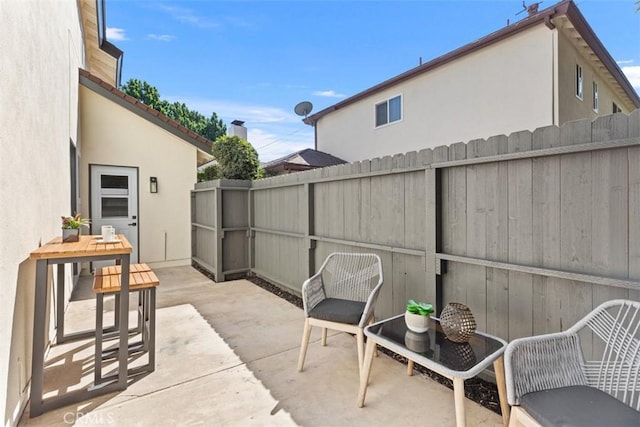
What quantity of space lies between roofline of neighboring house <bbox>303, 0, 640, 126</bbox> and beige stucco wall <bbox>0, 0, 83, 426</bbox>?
774cm

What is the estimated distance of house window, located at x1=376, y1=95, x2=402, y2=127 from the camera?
963cm

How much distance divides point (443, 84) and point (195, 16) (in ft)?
20.3

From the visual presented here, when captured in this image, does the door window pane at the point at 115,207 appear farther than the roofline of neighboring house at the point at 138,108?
Yes

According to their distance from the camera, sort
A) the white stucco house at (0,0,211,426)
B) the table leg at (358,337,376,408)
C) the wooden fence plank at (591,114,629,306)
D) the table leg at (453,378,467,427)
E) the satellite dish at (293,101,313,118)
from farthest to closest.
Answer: the satellite dish at (293,101,313,118) < the table leg at (358,337,376,408) < the white stucco house at (0,0,211,426) < the wooden fence plank at (591,114,629,306) < the table leg at (453,378,467,427)

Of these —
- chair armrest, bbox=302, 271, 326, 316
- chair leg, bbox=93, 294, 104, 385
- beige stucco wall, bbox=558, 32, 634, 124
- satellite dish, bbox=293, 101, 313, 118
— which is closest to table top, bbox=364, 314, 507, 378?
chair armrest, bbox=302, 271, 326, 316

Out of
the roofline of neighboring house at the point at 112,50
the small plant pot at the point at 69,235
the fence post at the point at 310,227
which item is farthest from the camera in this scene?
the roofline of neighboring house at the point at 112,50

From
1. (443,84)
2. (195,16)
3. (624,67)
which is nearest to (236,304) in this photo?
(195,16)

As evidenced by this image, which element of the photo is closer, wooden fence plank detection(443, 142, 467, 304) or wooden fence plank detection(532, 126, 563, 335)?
wooden fence plank detection(532, 126, 563, 335)

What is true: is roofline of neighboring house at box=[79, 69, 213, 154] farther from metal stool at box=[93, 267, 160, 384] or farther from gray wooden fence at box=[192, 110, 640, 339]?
metal stool at box=[93, 267, 160, 384]

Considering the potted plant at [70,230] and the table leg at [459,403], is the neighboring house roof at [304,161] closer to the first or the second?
the potted plant at [70,230]

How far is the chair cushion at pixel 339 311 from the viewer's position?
2.48m

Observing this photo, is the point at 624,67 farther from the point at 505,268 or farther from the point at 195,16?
the point at 195,16

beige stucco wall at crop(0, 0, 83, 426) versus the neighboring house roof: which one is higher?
the neighboring house roof

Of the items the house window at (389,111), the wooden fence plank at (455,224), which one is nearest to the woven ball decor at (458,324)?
the wooden fence plank at (455,224)
